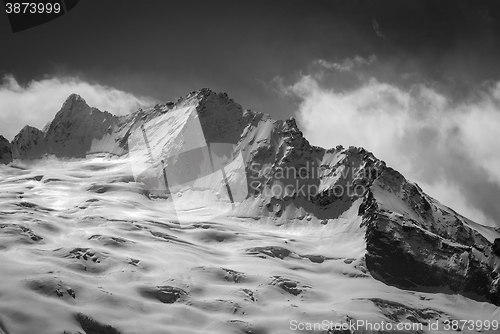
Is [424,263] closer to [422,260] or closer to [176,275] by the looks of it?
[422,260]

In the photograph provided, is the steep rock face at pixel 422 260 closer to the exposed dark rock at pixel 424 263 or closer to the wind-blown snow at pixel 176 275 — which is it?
the exposed dark rock at pixel 424 263

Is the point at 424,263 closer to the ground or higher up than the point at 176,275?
higher up

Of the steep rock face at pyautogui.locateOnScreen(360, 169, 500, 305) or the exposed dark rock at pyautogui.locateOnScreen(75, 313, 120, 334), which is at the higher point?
the steep rock face at pyautogui.locateOnScreen(360, 169, 500, 305)

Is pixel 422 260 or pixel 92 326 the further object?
pixel 422 260

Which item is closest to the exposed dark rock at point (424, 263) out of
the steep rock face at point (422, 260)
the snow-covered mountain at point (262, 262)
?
the steep rock face at point (422, 260)

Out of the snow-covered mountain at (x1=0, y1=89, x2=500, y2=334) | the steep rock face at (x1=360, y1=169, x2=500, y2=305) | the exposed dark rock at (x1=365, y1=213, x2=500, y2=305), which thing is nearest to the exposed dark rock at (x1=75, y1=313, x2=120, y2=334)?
the snow-covered mountain at (x1=0, y1=89, x2=500, y2=334)

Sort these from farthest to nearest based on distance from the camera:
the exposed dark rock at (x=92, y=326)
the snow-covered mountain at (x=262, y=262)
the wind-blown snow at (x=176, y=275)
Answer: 1. the snow-covered mountain at (x=262, y=262)
2. the wind-blown snow at (x=176, y=275)
3. the exposed dark rock at (x=92, y=326)

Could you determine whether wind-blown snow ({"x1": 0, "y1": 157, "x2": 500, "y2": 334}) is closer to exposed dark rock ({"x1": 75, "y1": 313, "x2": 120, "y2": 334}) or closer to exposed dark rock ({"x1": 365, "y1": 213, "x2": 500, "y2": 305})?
exposed dark rock ({"x1": 75, "y1": 313, "x2": 120, "y2": 334})

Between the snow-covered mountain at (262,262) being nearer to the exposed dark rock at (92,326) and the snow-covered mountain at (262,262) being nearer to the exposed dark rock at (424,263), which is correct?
the exposed dark rock at (92,326)

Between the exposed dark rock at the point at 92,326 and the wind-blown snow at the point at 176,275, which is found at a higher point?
the wind-blown snow at the point at 176,275

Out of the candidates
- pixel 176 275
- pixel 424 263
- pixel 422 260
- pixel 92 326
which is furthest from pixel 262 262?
pixel 92 326

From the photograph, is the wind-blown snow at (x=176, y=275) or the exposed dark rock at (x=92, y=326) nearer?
the exposed dark rock at (x=92, y=326)

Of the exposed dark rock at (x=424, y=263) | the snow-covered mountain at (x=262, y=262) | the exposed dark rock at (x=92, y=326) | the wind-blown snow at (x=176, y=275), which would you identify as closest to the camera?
the exposed dark rock at (x=92, y=326)

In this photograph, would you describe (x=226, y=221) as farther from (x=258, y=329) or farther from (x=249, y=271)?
(x=258, y=329)
